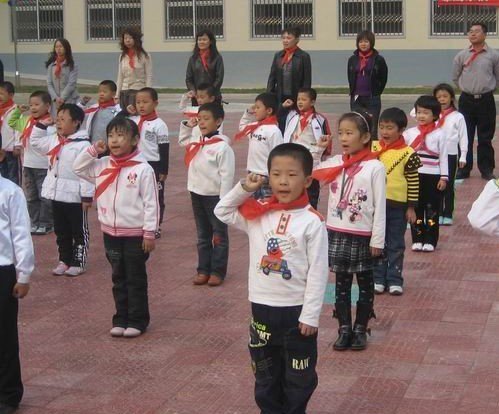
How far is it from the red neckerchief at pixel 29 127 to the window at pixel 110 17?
855 inches

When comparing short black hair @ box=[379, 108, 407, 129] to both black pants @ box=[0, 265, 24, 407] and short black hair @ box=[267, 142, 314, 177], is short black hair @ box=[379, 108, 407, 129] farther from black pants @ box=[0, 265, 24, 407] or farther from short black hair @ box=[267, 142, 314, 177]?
black pants @ box=[0, 265, 24, 407]

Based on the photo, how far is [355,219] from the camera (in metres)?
6.80

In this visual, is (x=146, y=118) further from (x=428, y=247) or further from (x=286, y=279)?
(x=286, y=279)

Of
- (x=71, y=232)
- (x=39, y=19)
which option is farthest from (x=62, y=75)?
(x=39, y=19)

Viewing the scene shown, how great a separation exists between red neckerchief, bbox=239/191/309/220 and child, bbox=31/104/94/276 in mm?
3628

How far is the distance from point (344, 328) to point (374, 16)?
2360 centimetres

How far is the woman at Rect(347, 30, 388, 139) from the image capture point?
1322cm

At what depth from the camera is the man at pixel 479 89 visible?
13.4 metres

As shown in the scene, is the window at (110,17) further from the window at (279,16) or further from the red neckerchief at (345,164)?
the red neckerchief at (345,164)

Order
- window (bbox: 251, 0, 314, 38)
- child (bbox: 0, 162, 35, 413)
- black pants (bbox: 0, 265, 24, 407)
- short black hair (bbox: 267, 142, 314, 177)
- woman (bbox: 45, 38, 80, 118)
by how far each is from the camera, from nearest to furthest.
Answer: short black hair (bbox: 267, 142, 314, 177)
child (bbox: 0, 162, 35, 413)
black pants (bbox: 0, 265, 24, 407)
woman (bbox: 45, 38, 80, 118)
window (bbox: 251, 0, 314, 38)

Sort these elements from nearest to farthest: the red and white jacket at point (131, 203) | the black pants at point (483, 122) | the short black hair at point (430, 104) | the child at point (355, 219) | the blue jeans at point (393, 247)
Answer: the child at point (355, 219) → the red and white jacket at point (131, 203) → the blue jeans at point (393, 247) → the short black hair at point (430, 104) → the black pants at point (483, 122)

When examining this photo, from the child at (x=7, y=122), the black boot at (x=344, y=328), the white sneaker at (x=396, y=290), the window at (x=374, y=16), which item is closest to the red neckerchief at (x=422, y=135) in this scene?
the white sneaker at (x=396, y=290)

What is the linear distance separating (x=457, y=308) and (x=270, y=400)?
9.22 feet

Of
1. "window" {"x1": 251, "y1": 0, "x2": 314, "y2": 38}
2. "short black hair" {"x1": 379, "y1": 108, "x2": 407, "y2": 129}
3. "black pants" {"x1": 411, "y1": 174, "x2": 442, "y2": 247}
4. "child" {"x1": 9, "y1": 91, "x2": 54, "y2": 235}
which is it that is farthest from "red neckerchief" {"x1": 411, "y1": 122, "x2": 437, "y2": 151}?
"window" {"x1": 251, "y1": 0, "x2": 314, "y2": 38}
